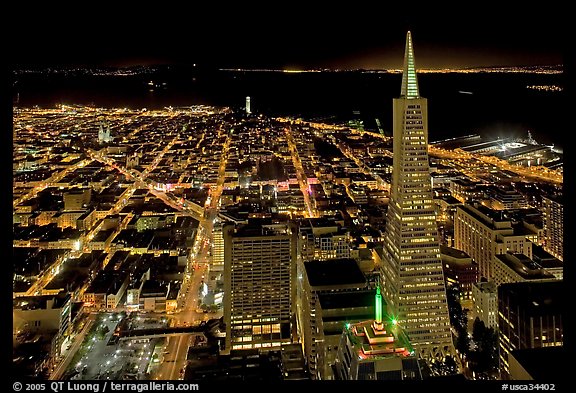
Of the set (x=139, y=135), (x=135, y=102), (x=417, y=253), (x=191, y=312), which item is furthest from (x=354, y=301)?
(x=135, y=102)

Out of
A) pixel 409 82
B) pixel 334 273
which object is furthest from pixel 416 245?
pixel 409 82

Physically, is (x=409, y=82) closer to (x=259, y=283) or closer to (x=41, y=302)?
(x=259, y=283)

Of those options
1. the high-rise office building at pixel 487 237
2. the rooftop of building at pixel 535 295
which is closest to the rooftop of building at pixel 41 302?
the rooftop of building at pixel 535 295

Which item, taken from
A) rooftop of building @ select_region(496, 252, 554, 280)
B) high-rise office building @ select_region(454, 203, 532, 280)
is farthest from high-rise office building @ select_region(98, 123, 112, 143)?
rooftop of building @ select_region(496, 252, 554, 280)

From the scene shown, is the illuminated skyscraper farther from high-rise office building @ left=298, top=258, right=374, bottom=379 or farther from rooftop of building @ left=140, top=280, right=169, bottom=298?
rooftop of building @ left=140, top=280, right=169, bottom=298

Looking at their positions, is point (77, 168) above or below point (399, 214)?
above

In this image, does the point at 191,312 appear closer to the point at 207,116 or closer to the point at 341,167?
the point at 341,167

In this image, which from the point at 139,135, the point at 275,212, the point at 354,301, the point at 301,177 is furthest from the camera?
the point at 139,135

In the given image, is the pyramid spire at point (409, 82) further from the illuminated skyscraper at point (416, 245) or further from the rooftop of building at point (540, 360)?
the rooftop of building at point (540, 360)
